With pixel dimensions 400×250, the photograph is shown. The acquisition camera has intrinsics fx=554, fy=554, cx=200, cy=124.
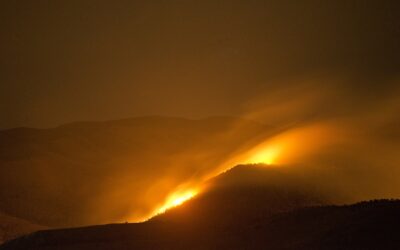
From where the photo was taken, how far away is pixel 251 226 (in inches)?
859

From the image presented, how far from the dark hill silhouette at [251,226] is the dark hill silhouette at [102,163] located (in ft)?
40.4

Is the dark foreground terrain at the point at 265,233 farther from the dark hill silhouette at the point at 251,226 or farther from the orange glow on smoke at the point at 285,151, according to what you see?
the orange glow on smoke at the point at 285,151

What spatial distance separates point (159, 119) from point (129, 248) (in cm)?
6433

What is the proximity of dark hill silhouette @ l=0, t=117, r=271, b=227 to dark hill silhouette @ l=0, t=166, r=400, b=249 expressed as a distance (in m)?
12.3

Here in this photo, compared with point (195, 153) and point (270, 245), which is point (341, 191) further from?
point (195, 153)

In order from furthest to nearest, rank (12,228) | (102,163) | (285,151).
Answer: (102,163), (285,151), (12,228)

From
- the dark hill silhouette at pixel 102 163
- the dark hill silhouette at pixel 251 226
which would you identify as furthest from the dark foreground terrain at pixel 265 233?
the dark hill silhouette at pixel 102 163

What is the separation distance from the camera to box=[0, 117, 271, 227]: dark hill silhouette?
44312 mm

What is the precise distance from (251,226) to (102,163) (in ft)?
132

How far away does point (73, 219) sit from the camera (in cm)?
4281

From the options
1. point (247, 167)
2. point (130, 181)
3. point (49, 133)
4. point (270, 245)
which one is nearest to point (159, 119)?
point (49, 133)

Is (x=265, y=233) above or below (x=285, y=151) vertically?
below

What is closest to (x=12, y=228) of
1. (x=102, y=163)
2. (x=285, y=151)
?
(x=285, y=151)

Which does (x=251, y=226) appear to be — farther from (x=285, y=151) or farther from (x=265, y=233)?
(x=285, y=151)
